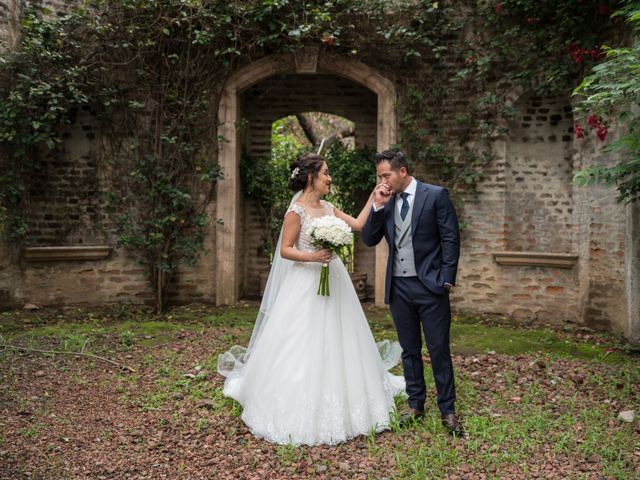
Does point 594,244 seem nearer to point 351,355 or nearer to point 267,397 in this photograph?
point 351,355

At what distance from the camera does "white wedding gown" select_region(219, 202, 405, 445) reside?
394 cm

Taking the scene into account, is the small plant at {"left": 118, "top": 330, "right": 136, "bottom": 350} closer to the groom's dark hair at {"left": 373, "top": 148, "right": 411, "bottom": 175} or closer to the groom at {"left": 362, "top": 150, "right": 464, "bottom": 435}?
the groom at {"left": 362, "top": 150, "right": 464, "bottom": 435}

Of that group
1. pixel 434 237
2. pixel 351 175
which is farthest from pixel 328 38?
pixel 434 237

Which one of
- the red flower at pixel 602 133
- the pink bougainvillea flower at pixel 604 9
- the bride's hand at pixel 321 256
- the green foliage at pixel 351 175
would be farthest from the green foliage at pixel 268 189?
the bride's hand at pixel 321 256

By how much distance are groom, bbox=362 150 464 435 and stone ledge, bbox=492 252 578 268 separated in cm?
460

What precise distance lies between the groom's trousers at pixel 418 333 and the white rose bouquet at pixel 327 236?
0.45 m

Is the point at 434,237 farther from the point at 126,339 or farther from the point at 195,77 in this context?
the point at 195,77

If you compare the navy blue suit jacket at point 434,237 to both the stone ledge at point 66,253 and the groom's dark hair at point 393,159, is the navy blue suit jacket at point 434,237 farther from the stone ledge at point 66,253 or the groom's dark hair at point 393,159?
the stone ledge at point 66,253

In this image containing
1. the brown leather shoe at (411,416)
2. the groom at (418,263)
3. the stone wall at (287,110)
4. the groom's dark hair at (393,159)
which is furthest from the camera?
the stone wall at (287,110)

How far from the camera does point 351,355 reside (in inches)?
163

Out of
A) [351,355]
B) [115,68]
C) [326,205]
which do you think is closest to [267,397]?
[351,355]

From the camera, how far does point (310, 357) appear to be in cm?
403

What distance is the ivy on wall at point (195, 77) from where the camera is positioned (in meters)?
7.90

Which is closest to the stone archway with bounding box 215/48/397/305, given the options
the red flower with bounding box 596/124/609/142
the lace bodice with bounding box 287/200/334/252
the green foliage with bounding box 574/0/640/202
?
the red flower with bounding box 596/124/609/142
